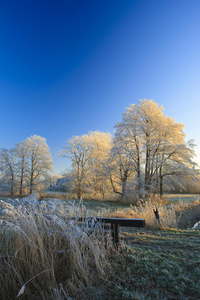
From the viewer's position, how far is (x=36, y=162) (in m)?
25.2

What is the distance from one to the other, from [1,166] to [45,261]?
25979 mm

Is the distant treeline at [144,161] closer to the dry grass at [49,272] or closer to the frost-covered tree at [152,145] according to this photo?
the frost-covered tree at [152,145]

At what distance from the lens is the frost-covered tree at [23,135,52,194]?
24.8 m

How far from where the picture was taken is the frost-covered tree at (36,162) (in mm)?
24797

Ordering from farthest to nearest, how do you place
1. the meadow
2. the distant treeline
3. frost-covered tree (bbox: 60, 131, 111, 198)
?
frost-covered tree (bbox: 60, 131, 111, 198), the distant treeline, the meadow

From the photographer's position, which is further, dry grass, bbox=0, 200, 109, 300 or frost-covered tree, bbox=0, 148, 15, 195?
frost-covered tree, bbox=0, 148, 15, 195

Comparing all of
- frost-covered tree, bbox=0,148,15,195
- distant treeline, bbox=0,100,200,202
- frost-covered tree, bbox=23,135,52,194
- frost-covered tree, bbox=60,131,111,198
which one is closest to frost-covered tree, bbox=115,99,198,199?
distant treeline, bbox=0,100,200,202

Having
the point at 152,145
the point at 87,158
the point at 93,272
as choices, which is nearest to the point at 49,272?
A: the point at 93,272

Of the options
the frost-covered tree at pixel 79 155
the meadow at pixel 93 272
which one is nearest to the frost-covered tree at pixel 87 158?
the frost-covered tree at pixel 79 155

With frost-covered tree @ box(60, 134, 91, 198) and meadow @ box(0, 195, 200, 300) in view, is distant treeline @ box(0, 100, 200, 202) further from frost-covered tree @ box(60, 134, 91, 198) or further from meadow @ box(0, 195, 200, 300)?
meadow @ box(0, 195, 200, 300)

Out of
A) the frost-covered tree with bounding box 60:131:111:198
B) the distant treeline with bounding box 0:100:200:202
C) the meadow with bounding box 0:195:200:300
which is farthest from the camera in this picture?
the frost-covered tree with bounding box 60:131:111:198

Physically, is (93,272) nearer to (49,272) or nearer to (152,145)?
(49,272)

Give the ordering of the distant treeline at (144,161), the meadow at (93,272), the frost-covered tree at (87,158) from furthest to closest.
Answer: the frost-covered tree at (87,158)
the distant treeline at (144,161)
the meadow at (93,272)

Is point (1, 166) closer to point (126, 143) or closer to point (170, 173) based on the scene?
point (126, 143)
